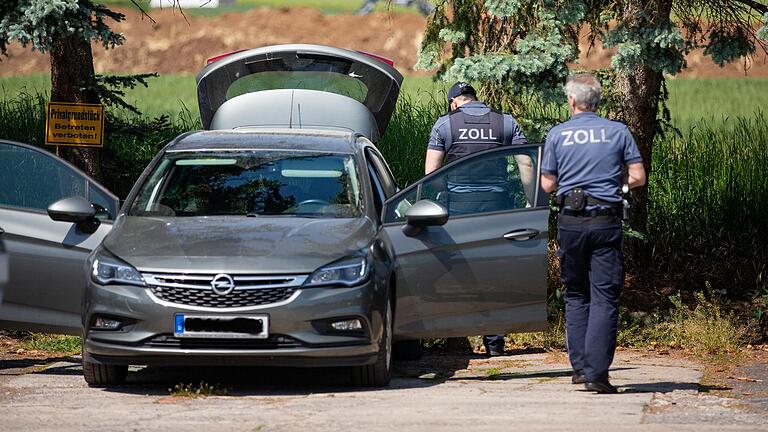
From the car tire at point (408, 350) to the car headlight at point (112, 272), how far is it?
2507 mm

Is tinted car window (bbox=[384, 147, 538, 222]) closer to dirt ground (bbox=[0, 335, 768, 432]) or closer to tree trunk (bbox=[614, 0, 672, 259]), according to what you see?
dirt ground (bbox=[0, 335, 768, 432])

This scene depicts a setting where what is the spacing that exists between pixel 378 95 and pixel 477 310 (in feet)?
12.6

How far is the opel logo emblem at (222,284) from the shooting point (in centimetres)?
788

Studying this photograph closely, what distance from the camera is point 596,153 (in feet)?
26.2

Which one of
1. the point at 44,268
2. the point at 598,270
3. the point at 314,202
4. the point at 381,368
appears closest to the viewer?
the point at 598,270

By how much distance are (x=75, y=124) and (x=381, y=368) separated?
459 centimetres

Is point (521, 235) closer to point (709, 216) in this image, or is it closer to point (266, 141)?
point (266, 141)

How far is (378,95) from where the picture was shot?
1231cm

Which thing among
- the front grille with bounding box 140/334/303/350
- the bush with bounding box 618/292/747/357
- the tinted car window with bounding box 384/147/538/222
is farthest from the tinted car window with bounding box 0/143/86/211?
the bush with bounding box 618/292/747/357

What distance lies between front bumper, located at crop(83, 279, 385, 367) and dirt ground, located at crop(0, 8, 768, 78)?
4831 centimetres

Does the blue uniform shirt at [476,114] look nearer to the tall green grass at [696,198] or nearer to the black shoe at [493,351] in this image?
the black shoe at [493,351]

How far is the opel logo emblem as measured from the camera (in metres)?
7.88

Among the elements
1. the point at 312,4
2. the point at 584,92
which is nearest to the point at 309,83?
the point at 584,92

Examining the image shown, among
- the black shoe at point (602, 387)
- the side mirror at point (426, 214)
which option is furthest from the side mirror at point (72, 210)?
the black shoe at point (602, 387)
